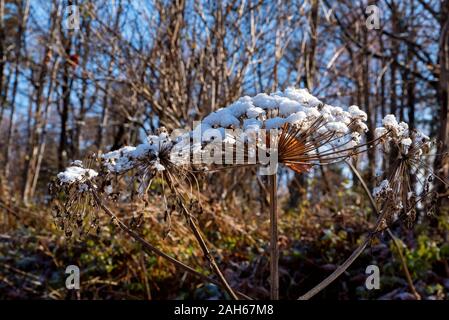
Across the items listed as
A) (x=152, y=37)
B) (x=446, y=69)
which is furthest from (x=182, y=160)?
(x=152, y=37)

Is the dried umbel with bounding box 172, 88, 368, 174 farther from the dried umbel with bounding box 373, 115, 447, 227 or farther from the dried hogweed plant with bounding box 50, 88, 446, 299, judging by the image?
the dried umbel with bounding box 373, 115, 447, 227

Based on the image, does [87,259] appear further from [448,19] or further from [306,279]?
[448,19]

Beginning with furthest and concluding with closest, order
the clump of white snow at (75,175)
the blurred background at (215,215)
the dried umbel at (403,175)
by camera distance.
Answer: the blurred background at (215,215) → the dried umbel at (403,175) → the clump of white snow at (75,175)

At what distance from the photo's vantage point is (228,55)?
6.89 m

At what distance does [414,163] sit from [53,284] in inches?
185

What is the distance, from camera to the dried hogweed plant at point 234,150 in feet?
6.51

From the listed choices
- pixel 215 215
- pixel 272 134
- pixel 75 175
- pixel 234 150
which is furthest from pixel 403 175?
pixel 215 215

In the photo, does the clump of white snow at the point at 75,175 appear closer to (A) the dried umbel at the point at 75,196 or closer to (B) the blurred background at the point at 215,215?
(A) the dried umbel at the point at 75,196

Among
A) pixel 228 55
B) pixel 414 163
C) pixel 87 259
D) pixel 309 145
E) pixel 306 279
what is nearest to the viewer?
pixel 309 145

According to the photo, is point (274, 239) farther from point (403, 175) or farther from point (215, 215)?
point (215, 215)

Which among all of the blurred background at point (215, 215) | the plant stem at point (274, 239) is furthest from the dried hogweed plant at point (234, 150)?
the blurred background at point (215, 215)

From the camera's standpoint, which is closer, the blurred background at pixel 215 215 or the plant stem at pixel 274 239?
the plant stem at pixel 274 239

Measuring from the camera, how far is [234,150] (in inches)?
83.0

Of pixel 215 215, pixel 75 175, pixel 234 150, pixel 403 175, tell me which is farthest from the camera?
pixel 215 215
